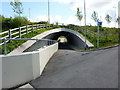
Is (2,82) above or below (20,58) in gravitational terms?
below

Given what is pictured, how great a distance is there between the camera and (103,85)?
4469 millimetres

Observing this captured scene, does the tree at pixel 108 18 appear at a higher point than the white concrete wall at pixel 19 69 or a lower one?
higher

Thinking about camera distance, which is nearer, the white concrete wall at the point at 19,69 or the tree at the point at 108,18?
the white concrete wall at the point at 19,69

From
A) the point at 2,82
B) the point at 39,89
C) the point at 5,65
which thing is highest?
the point at 5,65

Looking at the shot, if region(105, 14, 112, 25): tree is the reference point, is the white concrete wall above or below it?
below

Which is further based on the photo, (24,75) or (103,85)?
(24,75)

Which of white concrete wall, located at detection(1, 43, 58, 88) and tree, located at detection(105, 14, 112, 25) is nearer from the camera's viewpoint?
white concrete wall, located at detection(1, 43, 58, 88)

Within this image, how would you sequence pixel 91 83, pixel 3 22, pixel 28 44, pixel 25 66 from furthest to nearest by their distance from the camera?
pixel 3 22
pixel 28 44
pixel 25 66
pixel 91 83

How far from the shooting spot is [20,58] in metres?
4.81

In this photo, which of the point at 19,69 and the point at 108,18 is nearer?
the point at 19,69

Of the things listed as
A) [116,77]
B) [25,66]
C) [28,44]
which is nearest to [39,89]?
[25,66]

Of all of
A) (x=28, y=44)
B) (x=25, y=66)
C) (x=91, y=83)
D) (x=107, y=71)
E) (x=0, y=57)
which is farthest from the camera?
(x=28, y=44)

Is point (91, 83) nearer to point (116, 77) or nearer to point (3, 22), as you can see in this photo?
point (116, 77)

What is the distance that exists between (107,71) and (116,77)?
0.75 metres
